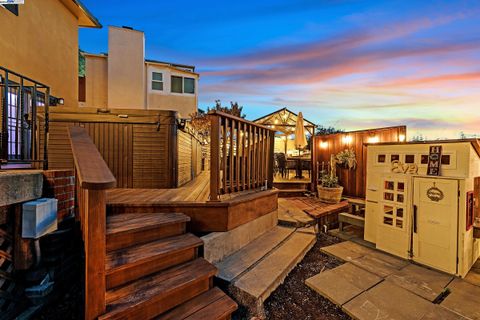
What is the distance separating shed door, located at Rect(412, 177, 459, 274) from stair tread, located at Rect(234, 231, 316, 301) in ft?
5.42

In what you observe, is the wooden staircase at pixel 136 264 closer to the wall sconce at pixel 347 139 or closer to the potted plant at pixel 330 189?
the potted plant at pixel 330 189

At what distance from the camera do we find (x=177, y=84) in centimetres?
1212

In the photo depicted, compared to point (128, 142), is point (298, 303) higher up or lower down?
lower down

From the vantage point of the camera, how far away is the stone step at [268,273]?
2205 mm

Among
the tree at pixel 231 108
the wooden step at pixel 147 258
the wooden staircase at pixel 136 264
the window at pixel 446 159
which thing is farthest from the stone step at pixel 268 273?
the tree at pixel 231 108

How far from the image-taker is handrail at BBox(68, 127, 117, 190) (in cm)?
132

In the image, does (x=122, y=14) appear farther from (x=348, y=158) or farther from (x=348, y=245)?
(x=348, y=245)

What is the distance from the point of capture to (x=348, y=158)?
652 centimetres

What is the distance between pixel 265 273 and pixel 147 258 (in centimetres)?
146

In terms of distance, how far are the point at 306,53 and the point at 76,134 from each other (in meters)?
7.81

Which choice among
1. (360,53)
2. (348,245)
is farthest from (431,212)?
(360,53)

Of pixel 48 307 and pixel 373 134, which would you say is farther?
pixel 373 134

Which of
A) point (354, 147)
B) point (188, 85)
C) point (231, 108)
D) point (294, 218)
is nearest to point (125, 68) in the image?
point (188, 85)

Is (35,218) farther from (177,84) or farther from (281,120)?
(177,84)
